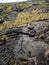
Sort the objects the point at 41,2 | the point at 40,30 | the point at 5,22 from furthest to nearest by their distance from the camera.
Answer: the point at 41,2 < the point at 5,22 < the point at 40,30

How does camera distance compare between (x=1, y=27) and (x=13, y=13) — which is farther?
(x=13, y=13)

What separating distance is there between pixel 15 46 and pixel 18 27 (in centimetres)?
119

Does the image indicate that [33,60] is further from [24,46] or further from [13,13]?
[13,13]

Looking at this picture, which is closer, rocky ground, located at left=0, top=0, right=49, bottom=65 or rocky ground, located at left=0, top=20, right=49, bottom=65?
rocky ground, located at left=0, top=0, right=49, bottom=65

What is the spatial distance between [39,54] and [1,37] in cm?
→ 183

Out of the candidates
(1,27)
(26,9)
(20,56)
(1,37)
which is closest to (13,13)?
(26,9)

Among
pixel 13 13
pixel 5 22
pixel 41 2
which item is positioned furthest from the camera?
pixel 41 2

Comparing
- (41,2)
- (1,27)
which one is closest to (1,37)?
(1,27)

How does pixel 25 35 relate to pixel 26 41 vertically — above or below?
above

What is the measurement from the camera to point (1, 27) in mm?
9430

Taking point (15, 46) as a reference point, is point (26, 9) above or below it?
above

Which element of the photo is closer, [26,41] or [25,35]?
[26,41]

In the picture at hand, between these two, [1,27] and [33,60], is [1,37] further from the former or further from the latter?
[33,60]

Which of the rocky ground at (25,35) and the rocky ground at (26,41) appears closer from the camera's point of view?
the rocky ground at (25,35)
